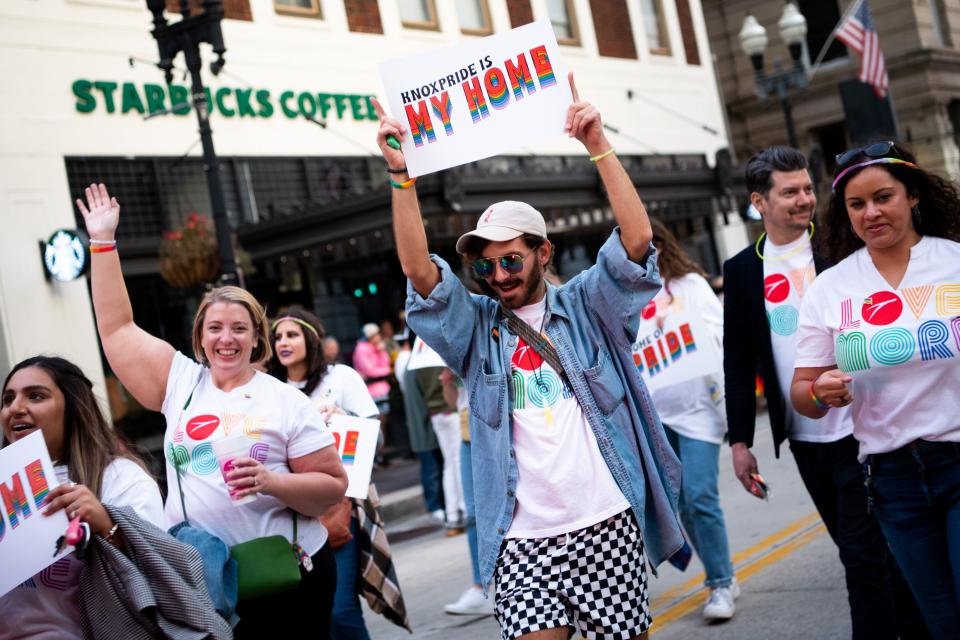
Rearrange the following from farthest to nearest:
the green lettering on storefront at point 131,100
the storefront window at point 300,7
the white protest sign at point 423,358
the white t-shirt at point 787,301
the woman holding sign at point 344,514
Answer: the storefront window at point 300,7
the green lettering on storefront at point 131,100
the white protest sign at point 423,358
the woman holding sign at point 344,514
the white t-shirt at point 787,301

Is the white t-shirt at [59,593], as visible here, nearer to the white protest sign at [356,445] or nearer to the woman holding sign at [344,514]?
the woman holding sign at [344,514]

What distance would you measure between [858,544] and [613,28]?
21796 mm

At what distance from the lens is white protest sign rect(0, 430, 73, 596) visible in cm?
348

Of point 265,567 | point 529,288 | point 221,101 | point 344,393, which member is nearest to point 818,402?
point 529,288

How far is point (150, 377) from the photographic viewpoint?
4398 mm

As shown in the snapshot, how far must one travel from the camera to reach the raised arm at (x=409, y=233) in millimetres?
3959

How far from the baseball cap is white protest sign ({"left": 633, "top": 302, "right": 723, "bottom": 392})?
2650 mm

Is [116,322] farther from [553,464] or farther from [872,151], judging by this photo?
[872,151]

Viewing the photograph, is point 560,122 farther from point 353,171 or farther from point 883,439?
point 353,171

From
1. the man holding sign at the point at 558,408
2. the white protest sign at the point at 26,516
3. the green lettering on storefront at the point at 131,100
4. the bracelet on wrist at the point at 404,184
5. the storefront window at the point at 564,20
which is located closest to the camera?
the white protest sign at the point at 26,516

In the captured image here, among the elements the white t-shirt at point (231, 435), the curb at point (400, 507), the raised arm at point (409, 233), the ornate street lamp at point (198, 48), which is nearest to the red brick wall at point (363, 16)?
the ornate street lamp at point (198, 48)

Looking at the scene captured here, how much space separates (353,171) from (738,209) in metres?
8.07

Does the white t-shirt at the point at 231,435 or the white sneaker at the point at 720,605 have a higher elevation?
the white t-shirt at the point at 231,435

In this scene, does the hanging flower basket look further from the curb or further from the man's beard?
the man's beard
